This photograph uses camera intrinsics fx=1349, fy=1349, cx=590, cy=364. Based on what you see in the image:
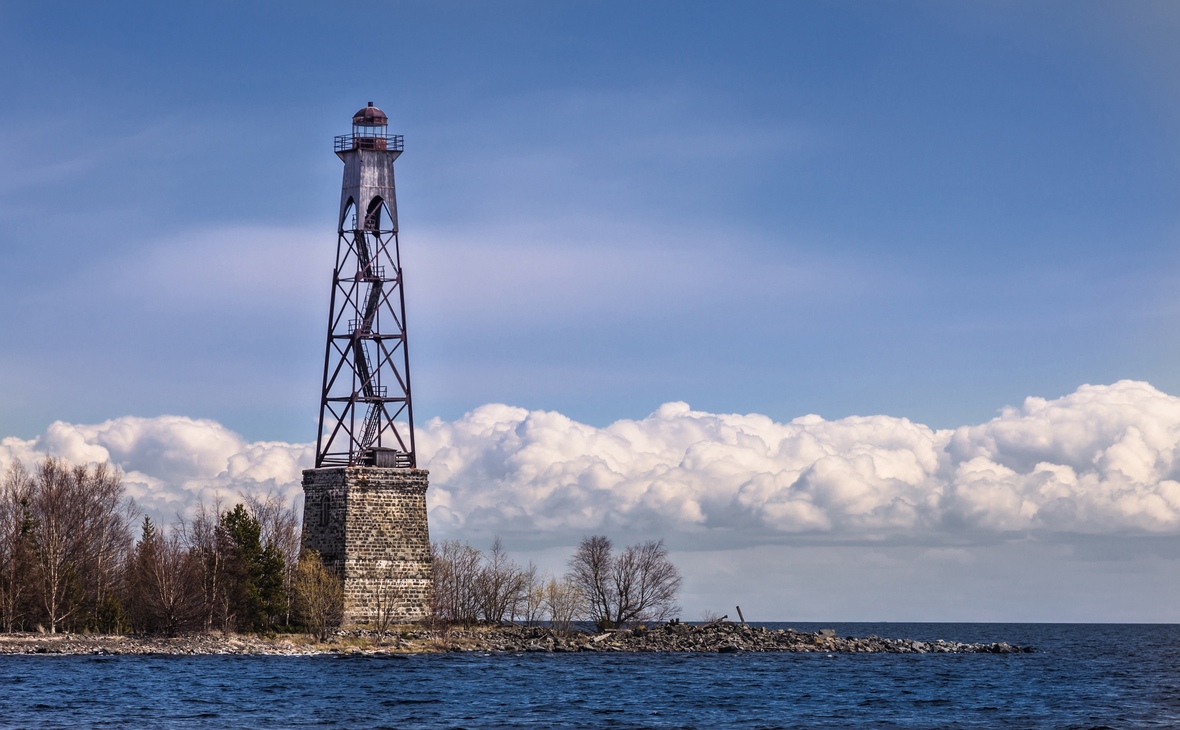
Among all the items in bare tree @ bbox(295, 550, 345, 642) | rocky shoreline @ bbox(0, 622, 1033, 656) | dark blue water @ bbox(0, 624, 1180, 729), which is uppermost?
bare tree @ bbox(295, 550, 345, 642)

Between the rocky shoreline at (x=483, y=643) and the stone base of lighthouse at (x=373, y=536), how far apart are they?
175 centimetres

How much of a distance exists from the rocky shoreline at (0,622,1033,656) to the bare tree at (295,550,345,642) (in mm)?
990

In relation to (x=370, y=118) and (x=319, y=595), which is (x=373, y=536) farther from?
(x=370, y=118)

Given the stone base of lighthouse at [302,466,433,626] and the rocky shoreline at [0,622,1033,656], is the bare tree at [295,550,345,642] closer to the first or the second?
the stone base of lighthouse at [302,466,433,626]

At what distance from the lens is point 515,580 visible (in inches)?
3634

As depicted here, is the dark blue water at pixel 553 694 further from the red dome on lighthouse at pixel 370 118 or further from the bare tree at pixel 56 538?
the red dome on lighthouse at pixel 370 118

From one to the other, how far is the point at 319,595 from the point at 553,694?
23004mm

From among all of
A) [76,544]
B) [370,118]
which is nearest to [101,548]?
[76,544]

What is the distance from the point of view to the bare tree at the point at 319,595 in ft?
246

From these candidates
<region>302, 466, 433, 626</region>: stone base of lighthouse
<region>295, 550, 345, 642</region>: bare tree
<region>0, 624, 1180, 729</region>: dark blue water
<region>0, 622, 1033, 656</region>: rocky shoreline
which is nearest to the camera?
<region>0, 624, 1180, 729</region>: dark blue water

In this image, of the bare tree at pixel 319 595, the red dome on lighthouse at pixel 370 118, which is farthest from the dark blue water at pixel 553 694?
the red dome on lighthouse at pixel 370 118

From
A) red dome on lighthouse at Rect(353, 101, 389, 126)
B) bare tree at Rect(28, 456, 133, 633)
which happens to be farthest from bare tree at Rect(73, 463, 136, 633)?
red dome on lighthouse at Rect(353, 101, 389, 126)

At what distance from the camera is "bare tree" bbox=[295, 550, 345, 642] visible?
7512 centimetres

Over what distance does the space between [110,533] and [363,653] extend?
25.5 m
